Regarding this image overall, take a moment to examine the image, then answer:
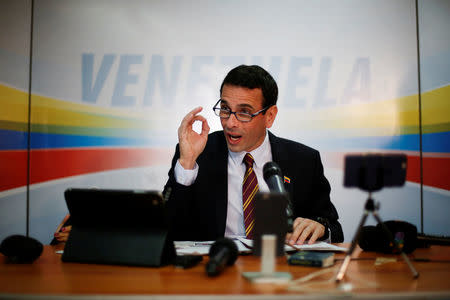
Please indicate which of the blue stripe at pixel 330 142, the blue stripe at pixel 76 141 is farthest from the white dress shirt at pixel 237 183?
the blue stripe at pixel 76 141

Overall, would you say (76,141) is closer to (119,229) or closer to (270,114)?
(270,114)

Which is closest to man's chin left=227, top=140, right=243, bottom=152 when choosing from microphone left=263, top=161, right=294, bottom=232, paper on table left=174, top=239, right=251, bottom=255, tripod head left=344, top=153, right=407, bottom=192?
paper on table left=174, top=239, right=251, bottom=255

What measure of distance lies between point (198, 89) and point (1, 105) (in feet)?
5.33

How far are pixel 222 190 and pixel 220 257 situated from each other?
963 mm

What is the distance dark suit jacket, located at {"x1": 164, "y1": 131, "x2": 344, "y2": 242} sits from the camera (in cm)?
198

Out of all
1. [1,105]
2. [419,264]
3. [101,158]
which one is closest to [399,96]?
[419,264]

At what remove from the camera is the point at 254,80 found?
7.38 feet

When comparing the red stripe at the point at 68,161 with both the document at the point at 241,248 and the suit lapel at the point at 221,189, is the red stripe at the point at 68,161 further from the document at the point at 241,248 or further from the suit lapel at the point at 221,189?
the document at the point at 241,248

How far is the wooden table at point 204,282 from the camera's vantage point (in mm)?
946

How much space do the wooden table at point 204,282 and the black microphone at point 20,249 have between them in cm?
3

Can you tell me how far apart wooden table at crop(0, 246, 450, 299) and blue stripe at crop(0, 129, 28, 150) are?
6.93 ft

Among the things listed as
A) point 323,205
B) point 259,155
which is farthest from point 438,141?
point 259,155

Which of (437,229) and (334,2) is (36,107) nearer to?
(334,2)

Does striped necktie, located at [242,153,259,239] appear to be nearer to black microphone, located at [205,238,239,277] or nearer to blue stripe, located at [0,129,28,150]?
black microphone, located at [205,238,239,277]
